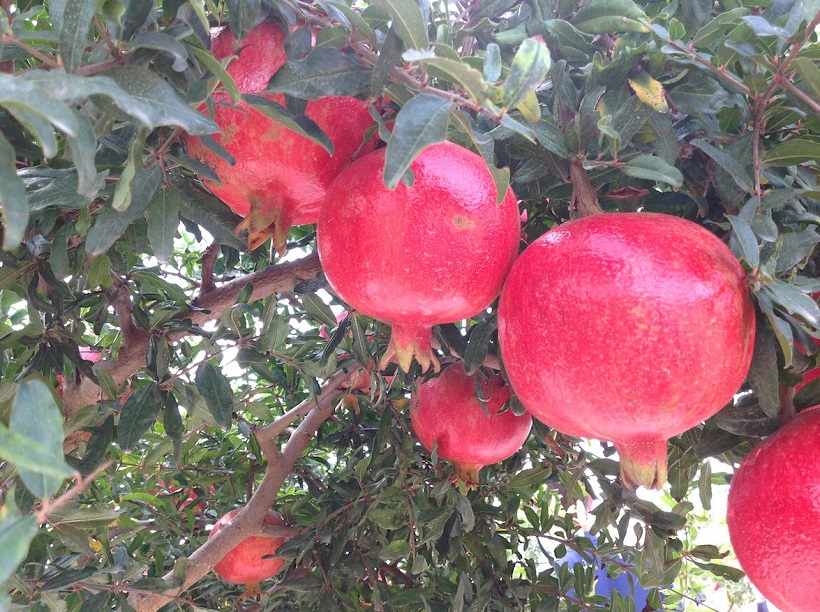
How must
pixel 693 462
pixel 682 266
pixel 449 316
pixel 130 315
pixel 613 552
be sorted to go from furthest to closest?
pixel 613 552, pixel 130 315, pixel 693 462, pixel 449 316, pixel 682 266

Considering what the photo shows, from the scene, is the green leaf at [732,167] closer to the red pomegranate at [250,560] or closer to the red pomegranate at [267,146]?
the red pomegranate at [267,146]

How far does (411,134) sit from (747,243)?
38cm

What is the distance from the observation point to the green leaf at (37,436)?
34 cm

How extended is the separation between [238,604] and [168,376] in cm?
86

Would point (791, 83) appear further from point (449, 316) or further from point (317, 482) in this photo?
point (317, 482)

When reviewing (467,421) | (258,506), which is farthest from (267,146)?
(258,506)

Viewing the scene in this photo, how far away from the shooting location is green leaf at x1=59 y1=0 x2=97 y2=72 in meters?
0.52

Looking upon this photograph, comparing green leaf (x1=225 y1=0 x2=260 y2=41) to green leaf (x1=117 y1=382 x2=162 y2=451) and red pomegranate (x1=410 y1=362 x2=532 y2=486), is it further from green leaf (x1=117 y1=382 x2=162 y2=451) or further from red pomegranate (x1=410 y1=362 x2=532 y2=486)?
red pomegranate (x1=410 y1=362 x2=532 y2=486)

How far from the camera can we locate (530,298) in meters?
0.72

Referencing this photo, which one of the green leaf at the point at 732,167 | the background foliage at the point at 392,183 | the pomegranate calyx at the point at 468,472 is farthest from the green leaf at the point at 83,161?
the pomegranate calyx at the point at 468,472

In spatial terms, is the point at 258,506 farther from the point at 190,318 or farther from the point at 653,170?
the point at 653,170

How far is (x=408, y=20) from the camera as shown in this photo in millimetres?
624

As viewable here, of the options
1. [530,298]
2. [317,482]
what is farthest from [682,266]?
[317,482]

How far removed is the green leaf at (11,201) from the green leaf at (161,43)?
173 millimetres
